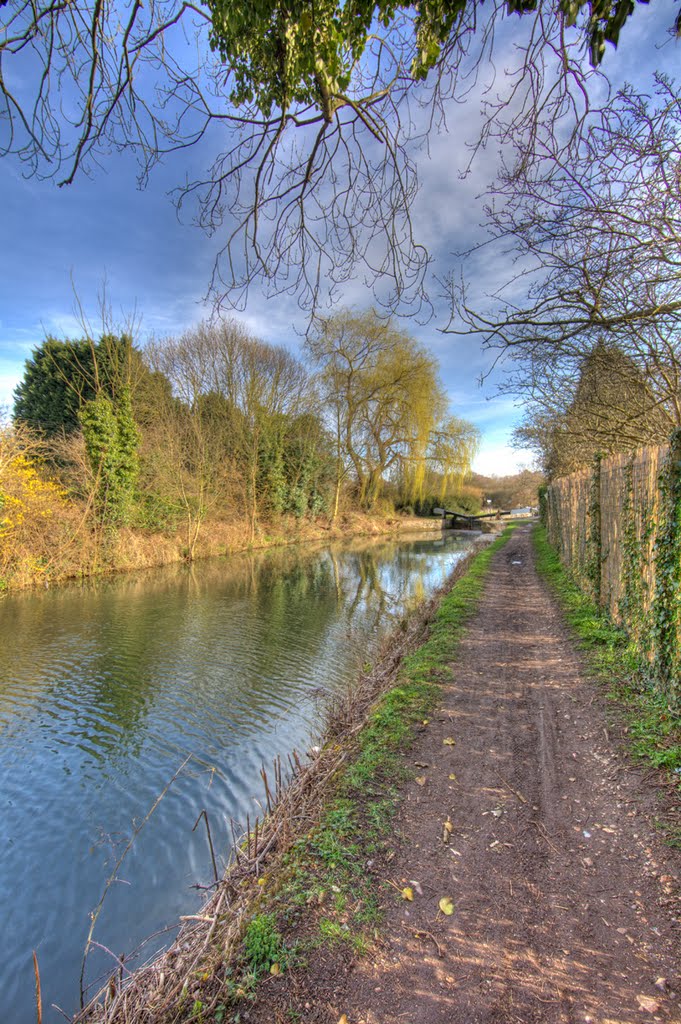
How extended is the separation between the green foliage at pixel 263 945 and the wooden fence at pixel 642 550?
334 centimetres

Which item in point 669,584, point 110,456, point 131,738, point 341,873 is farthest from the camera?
point 110,456

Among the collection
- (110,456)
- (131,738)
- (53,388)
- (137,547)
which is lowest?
(131,738)

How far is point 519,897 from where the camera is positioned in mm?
2314

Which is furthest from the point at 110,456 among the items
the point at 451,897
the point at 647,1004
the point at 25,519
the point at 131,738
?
the point at 647,1004

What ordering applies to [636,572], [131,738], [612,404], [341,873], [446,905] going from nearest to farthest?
[446,905] < [341,873] < [636,572] < [131,738] < [612,404]

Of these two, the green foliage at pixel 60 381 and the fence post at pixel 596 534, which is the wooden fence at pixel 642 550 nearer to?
the fence post at pixel 596 534

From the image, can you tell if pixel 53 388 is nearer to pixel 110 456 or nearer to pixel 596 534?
pixel 110 456

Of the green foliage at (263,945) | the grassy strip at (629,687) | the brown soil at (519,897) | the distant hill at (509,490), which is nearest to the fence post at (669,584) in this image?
the grassy strip at (629,687)

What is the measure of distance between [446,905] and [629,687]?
3.13m

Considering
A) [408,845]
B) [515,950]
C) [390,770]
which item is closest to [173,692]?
Answer: [390,770]

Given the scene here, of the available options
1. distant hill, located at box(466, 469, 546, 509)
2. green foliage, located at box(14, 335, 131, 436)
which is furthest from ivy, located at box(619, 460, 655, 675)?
distant hill, located at box(466, 469, 546, 509)

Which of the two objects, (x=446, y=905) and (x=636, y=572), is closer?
(x=446, y=905)

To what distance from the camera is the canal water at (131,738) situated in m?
3.08

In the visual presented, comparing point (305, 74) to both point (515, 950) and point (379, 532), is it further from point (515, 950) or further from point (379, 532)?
point (379, 532)
